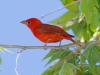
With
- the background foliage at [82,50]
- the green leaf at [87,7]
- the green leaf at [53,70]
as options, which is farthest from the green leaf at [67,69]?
the green leaf at [87,7]

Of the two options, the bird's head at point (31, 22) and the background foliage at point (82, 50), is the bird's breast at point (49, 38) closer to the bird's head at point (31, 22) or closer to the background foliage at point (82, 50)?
the background foliage at point (82, 50)

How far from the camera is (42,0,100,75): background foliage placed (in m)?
1.26

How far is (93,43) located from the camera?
65.2 inches

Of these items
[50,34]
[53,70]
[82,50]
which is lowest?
[53,70]

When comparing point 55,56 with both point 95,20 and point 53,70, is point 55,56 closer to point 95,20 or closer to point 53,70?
point 53,70

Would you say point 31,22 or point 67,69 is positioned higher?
point 31,22

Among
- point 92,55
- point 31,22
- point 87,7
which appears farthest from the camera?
point 31,22

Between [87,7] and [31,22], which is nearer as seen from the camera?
[87,7]

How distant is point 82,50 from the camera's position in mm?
1763

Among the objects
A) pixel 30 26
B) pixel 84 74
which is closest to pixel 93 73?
pixel 84 74

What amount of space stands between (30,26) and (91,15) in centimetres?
105

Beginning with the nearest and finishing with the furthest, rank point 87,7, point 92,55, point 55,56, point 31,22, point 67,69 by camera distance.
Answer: point 87,7 → point 67,69 → point 92,55 → point 55,56 → point 31,22

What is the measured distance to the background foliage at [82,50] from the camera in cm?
126

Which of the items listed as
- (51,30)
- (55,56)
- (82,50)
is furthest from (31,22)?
(82,50)
